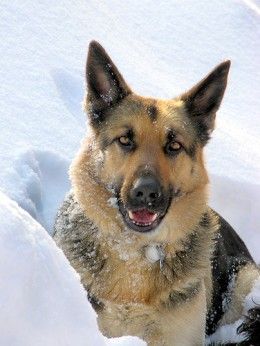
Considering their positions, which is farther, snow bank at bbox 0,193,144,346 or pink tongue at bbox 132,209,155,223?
pink tongue at bbox 132,209,155,223

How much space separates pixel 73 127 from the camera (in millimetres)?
5355

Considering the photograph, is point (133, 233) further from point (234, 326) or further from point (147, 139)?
point (234, 326)

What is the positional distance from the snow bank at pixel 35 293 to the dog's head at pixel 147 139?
1.50m

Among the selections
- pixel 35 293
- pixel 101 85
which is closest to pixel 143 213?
pixel 101 85

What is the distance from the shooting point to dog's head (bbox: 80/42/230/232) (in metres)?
3.45

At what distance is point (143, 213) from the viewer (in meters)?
3.54

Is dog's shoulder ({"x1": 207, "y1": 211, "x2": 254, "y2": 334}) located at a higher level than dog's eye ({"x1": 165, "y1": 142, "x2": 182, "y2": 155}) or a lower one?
lower

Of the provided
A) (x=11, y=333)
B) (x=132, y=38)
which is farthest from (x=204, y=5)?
(x=11, y=333)

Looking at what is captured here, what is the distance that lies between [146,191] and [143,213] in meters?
0.25

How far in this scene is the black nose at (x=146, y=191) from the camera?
3336 mm

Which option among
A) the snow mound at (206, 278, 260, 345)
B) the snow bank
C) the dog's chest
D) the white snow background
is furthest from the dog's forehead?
the snow bank

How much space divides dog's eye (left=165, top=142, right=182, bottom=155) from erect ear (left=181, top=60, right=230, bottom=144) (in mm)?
315

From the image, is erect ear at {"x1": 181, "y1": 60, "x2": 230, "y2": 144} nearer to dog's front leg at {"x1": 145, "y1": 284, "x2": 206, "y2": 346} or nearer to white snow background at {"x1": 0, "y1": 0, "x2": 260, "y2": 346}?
dog's front leg at {"x1": 145, "y1": 284, "x2": 206, "y2": 346}

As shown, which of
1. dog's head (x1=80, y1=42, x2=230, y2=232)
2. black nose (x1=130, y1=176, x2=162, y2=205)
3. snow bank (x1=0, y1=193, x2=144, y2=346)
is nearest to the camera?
snow bank (x1=0, y1=193, x2=144, y2=346)
